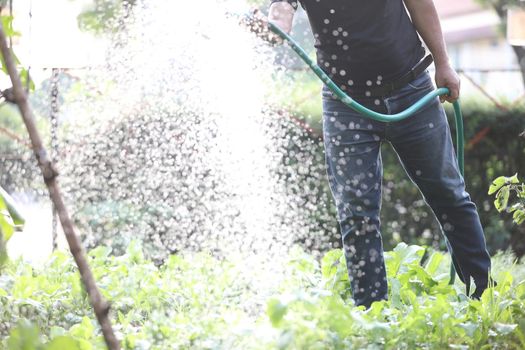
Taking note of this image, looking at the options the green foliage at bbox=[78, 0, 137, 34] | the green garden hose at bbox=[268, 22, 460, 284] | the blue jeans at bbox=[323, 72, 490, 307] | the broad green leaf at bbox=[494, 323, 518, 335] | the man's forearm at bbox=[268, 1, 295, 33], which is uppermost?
the green foliage at bbox=[78, 0, 137, 34]

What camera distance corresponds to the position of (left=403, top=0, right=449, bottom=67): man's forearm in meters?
3.08

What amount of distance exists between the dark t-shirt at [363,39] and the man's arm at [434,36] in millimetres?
38

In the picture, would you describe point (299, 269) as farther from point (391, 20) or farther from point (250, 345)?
point (250, 345)

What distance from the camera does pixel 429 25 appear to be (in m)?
3.10

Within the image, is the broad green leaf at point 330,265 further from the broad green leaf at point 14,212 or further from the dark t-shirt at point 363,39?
the broad green leaf at point 14,212

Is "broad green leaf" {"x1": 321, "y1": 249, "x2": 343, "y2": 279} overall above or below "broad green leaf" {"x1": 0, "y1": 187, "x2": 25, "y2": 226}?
below

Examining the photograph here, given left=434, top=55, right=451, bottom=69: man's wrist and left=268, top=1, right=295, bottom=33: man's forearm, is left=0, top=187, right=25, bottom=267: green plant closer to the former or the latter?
left=268, top=1, right=295, bottom=33: man's forearm

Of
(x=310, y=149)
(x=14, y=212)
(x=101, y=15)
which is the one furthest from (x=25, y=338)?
(x=101, y=15)

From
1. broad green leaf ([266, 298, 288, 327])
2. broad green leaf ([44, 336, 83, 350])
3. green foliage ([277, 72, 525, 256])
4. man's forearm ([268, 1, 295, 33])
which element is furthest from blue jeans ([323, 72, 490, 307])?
green foliage ([277, 72, 525, 256])

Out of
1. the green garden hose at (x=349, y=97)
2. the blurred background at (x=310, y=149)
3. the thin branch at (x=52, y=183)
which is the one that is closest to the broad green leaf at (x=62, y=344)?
the thin branch at (x=52, y=183)

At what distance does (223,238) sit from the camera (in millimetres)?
4797

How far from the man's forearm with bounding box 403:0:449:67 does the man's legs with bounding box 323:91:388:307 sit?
0.34 meters

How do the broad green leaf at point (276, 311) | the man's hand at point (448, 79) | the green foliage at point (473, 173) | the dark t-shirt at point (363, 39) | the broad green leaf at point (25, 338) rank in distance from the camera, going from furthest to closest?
the green foliage at point (473, 173)
the man's hand at point (448, 79)
the dark t-shirt at point (363, 39)
the broad green leaf at point (276, 311)
the broad green leaf at point (25, 338)

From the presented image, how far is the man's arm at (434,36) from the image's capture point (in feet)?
10.1
